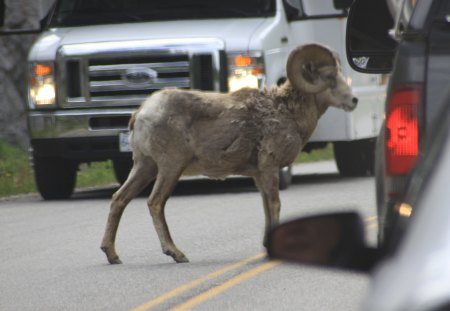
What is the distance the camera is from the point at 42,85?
15.9 metres

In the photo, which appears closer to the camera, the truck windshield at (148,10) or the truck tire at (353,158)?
the truck windshield at (148,10)

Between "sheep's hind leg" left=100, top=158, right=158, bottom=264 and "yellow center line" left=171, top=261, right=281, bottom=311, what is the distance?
113cm

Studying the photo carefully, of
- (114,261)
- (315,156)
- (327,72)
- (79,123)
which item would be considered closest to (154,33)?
(79,123)

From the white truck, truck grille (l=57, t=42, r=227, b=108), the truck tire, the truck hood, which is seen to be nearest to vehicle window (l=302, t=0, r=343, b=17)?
the white truck

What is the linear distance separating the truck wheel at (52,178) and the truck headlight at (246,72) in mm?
2305

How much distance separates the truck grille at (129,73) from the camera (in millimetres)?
15312

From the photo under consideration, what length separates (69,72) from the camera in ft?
51.7

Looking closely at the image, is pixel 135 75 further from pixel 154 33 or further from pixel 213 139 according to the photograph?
pixel 213 139

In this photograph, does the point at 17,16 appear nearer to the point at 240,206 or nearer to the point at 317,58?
the point at 240,206

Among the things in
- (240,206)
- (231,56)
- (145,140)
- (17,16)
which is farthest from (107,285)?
(17,16)

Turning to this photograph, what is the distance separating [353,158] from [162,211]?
7.87 metres

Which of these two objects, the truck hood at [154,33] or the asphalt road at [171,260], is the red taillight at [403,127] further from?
the truck hood at [154,33]

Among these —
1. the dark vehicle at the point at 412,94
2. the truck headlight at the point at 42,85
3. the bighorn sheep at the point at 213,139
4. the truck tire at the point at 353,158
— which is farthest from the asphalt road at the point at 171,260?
the truck tire at the point at 353,158

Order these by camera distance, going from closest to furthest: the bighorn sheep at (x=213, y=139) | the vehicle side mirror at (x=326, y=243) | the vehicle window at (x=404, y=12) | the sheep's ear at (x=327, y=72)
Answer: the vehicle side mirror at (x=326, y=243) < the vehicle window at (x=404, y=12) < the bighorn sheep at (x=213, y=139) < the sheep's ear at (x=327, y=72)
